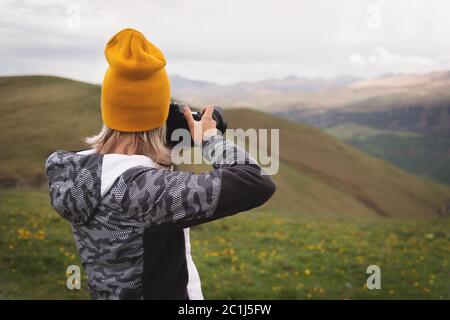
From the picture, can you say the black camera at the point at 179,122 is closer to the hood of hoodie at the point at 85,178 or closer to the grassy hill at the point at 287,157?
the hood of hoodie at the point at 85,178

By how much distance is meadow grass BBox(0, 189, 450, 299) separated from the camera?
10.3 meters

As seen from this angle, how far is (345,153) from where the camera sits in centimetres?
8375

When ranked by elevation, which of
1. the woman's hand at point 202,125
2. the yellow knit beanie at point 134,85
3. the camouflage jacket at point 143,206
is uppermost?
the yellow knit beanie at point 134,85

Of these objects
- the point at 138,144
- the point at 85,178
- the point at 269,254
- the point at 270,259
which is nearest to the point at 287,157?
the point at 269,254

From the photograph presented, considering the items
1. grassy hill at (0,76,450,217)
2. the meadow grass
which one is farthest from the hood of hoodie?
grassy hill at (0,76,450,217)

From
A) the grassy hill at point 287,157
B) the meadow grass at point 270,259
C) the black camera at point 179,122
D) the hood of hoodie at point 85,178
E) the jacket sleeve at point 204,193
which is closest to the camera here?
the jacket sleeve at point 204,193

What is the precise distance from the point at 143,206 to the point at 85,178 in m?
0.35

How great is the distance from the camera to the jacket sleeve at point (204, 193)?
7.75 feet

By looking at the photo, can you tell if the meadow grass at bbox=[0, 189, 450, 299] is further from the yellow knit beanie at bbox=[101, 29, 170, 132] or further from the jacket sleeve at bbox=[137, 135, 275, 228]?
the jacket sleeve at bbox=[137, 135, 275, 228]

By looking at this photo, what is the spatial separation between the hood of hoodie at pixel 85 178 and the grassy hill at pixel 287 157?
25543mm

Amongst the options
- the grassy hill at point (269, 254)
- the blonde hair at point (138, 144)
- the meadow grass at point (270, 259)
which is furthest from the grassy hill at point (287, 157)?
the blonde hair at point (138, 144)

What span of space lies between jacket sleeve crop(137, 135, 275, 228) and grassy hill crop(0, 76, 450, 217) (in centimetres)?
2559
